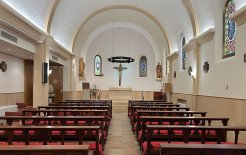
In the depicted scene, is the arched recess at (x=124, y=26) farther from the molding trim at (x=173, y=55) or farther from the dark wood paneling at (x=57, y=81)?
the molding trim at (x=173, y=55)

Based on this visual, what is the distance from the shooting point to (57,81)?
14477mm

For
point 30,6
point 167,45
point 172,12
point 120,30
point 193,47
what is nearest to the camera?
point 30,6

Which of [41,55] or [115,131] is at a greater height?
[41,55]

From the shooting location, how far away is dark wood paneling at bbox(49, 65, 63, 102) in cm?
1436

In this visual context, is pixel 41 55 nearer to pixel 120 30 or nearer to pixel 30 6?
pixel 30 6

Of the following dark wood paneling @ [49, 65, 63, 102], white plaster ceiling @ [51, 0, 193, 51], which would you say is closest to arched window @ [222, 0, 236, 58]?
white plaster ceiling @ [51, 0, 193, 51]

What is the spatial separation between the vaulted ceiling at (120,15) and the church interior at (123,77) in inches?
2.0

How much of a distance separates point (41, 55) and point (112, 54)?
Result: 10.6 meters

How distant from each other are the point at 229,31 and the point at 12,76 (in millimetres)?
8631

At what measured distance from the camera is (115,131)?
7969mm

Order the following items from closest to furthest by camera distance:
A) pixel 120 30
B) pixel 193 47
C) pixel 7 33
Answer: pixel 7 33 → pixel 193 47 → pixel 120 30

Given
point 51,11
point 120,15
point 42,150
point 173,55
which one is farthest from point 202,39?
point 120,15

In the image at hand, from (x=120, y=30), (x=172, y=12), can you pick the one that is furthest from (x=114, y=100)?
(x=172, y=12)

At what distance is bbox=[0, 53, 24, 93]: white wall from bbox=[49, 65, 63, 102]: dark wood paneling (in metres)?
2.06
